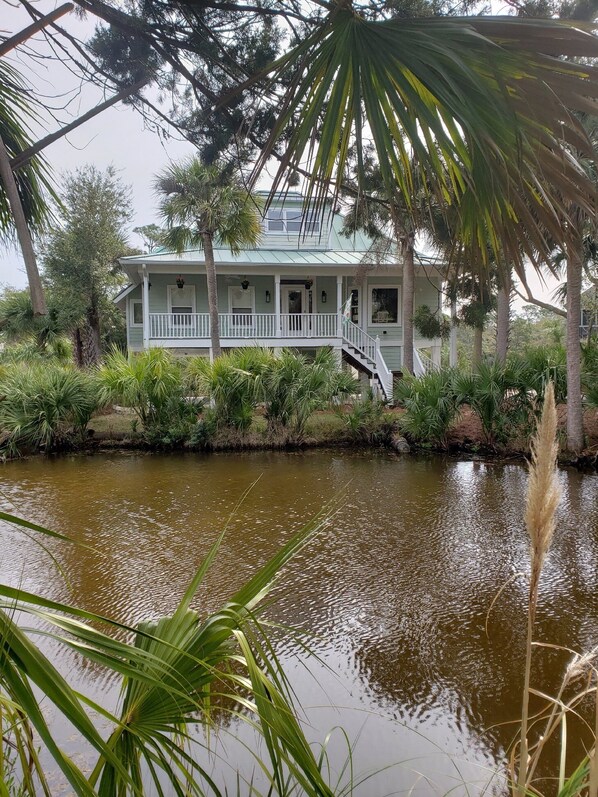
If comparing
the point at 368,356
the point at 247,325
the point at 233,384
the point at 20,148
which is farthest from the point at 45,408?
the point at 368,356

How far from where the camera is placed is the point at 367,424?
1259 cm

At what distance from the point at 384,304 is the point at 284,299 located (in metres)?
A: 3.85

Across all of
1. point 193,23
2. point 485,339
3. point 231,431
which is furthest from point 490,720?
point 485,339

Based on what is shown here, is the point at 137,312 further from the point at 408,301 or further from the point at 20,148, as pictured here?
the point at 20,148

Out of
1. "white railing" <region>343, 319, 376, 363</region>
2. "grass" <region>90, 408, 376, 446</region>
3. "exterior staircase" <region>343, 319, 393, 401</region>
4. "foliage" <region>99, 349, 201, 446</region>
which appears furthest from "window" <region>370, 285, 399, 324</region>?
"foliage" <region>99, 349, 201, 446</region>

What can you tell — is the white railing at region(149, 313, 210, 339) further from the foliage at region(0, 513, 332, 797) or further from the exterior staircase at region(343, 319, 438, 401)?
the foliage at region(0, 513, 332, 797)

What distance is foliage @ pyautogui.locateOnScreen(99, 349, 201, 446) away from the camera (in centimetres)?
1205

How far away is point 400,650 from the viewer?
12.7ft

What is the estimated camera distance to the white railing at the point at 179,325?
18.8 metres

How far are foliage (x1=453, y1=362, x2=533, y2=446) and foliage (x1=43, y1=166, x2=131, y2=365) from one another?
→ 13.6m

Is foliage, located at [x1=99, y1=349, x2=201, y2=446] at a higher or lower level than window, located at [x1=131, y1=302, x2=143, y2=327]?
lower

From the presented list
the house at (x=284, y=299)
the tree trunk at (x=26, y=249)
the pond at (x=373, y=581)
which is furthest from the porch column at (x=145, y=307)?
the tree trunk at (x=26, y=249)

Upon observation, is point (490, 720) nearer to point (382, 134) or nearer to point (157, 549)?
point (382, 134)

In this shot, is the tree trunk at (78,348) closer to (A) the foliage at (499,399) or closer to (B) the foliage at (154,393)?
(B) the foliage at (154,393)
